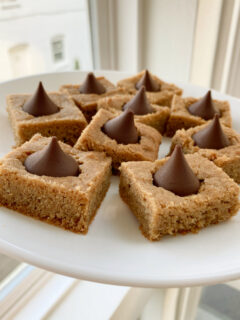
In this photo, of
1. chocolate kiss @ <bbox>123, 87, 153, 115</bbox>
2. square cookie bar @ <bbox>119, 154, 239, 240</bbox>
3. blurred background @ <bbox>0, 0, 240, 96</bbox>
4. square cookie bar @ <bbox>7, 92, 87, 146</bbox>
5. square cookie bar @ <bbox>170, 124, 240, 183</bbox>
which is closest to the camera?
square cookie bar @ <bbox>119, 154, 239, 240</bbox>

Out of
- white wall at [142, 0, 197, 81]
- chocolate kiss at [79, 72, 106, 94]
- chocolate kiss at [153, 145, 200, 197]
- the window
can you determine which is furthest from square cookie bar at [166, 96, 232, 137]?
the window

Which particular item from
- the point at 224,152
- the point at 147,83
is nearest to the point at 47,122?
the point at 147,83

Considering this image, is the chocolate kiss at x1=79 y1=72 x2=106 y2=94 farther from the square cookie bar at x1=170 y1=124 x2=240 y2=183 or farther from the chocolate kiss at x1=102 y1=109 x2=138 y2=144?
the square cookie bar at x1=170 y1=124 x2=240 y2=183

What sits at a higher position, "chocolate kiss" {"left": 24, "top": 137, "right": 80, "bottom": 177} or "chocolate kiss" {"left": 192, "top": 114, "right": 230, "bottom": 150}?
"chocolate kiss" {"left": 24, "top": 137, "right": 80, "bottom": 177}

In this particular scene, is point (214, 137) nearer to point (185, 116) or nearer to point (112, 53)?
point (185, 116)

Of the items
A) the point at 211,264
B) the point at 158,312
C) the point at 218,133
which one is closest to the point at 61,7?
the point at 218,133

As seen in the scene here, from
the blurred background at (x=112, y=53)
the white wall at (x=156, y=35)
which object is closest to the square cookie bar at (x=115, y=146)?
the blurred background at (x=112, y=53)

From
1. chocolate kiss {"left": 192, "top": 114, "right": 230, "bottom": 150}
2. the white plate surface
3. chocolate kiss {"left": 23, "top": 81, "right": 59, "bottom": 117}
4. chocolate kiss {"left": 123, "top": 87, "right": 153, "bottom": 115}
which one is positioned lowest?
the white plate surface

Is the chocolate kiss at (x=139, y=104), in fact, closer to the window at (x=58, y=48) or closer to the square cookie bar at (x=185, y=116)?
the square cookie bar at (x=185, y=116)

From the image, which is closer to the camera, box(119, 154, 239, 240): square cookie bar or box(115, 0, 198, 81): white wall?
box(119, 154, 239, 240): square cookie bar
